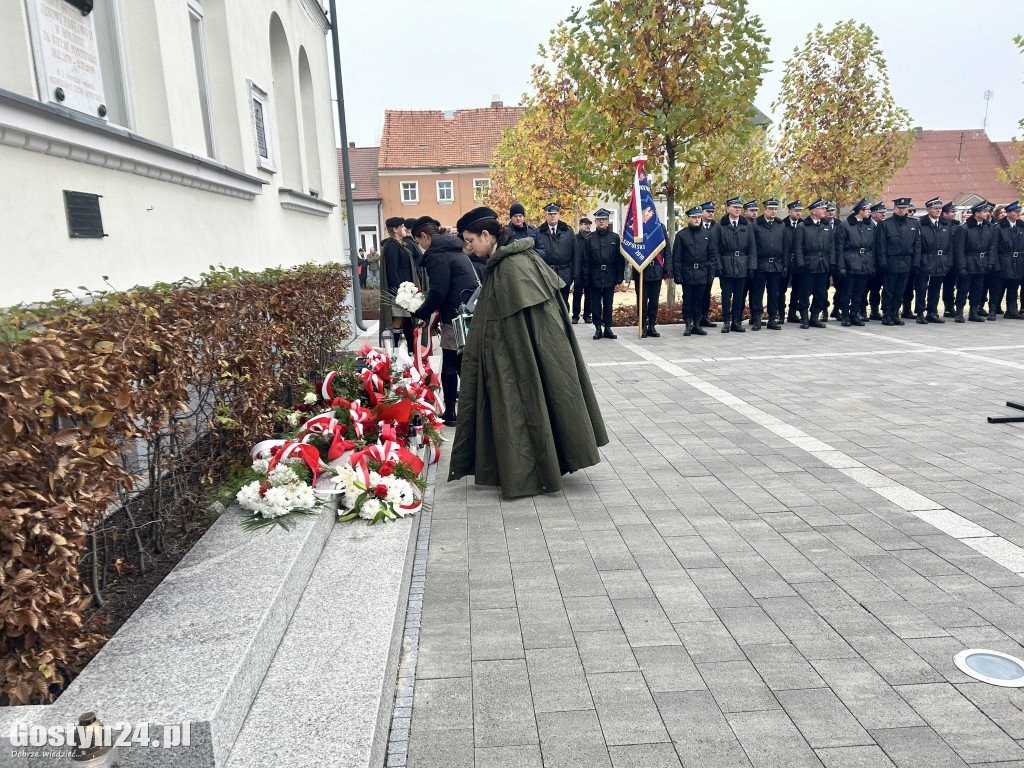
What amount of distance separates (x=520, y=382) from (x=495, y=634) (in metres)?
2.14

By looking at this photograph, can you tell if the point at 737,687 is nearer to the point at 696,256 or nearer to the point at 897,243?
the point at 696,256

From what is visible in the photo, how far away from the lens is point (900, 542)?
449cm

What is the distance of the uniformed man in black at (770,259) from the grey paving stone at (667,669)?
1249 centimetres

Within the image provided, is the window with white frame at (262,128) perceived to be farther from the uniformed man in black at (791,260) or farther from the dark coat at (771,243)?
the uniformed man in black at (791,260)

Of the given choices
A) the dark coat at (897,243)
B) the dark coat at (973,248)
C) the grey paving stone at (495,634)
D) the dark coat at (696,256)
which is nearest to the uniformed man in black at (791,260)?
the dark coat at (897,243)

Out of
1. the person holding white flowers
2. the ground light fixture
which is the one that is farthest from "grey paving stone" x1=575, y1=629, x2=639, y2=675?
the person holding white flowers

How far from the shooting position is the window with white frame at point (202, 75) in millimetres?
8266

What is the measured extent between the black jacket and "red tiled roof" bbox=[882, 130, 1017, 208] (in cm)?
Result: 5941

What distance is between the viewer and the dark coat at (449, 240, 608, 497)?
17.6 ft

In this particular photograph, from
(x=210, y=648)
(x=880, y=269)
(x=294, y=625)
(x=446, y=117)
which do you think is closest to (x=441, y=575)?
(x=294, y=625)

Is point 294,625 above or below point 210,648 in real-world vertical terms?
below

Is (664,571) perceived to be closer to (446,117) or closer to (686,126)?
(686,126)

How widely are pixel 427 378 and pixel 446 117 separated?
5476 cm

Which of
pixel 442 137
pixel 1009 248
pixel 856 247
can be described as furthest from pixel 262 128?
pixel 442 137
